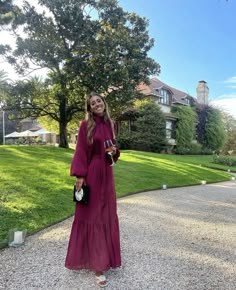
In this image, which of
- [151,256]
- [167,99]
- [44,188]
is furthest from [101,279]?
[167,99]

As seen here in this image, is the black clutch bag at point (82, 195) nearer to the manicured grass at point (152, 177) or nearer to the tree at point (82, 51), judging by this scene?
the manicured grass at point (152, 177)

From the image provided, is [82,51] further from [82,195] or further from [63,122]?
[82,195]

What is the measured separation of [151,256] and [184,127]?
96.1 feet

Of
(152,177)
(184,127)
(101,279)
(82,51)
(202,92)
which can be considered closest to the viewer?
(101,279)

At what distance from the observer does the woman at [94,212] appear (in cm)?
362

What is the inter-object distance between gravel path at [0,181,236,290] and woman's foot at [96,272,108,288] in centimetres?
7

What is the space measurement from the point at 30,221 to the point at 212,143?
1308 inches

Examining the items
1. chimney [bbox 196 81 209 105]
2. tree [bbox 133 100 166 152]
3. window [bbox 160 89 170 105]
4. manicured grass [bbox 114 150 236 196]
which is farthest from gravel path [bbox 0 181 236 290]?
chimney [bbox 196 81 209 105]

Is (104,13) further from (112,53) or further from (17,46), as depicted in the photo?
(17,46)

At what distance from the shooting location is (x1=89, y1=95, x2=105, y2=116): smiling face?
3834mm

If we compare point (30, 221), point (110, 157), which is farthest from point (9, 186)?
point (110, 157)

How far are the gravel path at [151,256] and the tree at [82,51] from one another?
12940 mm

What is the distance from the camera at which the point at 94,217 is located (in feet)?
11.9

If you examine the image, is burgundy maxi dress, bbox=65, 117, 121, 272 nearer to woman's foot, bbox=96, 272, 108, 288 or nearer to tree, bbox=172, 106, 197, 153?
woman's foot, bbox=96, 272, 108, 288
